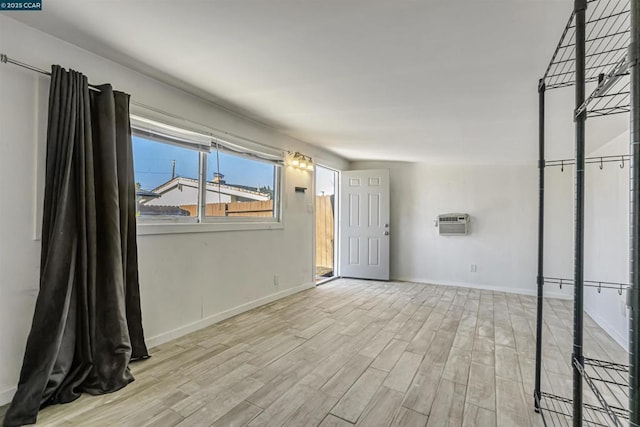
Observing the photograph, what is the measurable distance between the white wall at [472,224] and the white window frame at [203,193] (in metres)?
2.53

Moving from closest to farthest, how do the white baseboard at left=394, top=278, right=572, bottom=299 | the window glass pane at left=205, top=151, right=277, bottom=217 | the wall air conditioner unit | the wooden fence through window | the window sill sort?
the window sill < the window glass pane at left=205, top=151, right=277, bottom=217 < the white baseboard at left=394, top=278, right=572, bottom=299 < the wall air conditioner unit < the wooden fence through window

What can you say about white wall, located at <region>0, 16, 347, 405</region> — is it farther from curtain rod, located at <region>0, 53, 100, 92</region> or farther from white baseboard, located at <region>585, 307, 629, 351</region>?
white baseboard, located at <region>585, 307, 629, 351</region>

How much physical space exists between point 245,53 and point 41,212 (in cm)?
166

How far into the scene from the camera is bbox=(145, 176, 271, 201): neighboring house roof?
9.14 ft

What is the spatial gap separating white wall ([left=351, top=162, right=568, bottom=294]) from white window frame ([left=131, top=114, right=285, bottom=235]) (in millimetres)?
2530

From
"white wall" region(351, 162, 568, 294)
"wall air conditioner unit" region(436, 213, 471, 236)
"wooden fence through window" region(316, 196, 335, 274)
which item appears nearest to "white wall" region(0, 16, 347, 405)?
"wooden fence through window" region(316, 196, 335, 274)

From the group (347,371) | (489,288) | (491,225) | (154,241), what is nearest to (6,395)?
(154,241)

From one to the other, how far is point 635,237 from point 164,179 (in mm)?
3002

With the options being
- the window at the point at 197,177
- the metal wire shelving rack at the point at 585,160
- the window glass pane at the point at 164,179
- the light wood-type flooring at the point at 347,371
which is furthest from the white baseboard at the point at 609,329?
the window glass pane at the point at 164,179

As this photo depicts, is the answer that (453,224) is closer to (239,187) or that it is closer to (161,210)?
(239,187)

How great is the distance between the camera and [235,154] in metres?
3.42

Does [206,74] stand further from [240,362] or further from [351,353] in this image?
[351,353]

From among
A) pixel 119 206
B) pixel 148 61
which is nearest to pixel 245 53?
pixel 148 61

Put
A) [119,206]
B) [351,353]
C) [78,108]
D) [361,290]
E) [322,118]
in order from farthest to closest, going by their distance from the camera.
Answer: [361,290] → [322,118] → [351,353] → [119,206] → [78,108]
